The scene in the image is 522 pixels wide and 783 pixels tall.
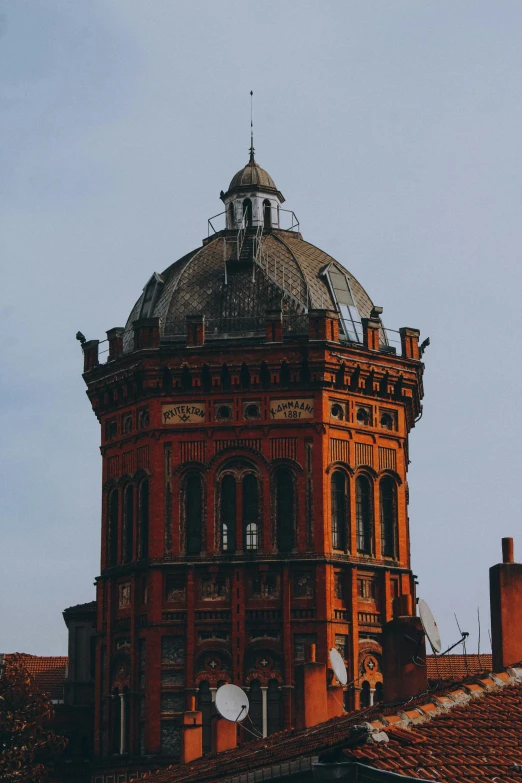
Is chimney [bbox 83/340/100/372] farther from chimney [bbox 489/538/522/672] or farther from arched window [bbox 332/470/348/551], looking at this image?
chimney [bbox 489/538/522/672]

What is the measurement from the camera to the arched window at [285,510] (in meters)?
66.6

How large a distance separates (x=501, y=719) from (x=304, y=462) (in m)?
34.0

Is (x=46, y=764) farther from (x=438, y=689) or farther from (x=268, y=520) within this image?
(x=438, y=689)

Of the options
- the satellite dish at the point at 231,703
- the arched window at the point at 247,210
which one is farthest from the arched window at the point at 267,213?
the satellite dish at the point at 231,703

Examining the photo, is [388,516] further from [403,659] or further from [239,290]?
[403,659]

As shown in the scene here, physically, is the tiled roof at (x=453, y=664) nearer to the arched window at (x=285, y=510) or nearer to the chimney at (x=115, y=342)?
the arched window at (x=285, y=510)

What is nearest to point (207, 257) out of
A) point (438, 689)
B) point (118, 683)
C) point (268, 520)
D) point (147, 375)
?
point (147, 375)

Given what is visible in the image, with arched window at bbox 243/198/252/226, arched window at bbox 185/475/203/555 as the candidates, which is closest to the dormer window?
arched window at bbox 243/198/252/226

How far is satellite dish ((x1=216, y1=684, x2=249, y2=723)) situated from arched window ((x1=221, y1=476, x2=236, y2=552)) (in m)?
19.8

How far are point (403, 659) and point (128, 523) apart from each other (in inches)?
1211

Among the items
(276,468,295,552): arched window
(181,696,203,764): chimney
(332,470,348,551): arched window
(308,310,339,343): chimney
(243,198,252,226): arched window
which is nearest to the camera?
(181,696,203,764): chimney

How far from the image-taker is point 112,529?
69812mm

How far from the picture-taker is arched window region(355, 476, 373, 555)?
67.9 metres

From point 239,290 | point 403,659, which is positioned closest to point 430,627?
point 403,659
